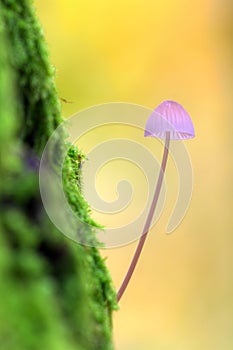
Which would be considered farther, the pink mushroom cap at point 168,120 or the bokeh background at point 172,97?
the bokeh background at point 172,97

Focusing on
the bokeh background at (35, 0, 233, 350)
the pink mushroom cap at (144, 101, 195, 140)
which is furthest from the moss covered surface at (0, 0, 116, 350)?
the bokeh background at (35, 0, 233, 350)

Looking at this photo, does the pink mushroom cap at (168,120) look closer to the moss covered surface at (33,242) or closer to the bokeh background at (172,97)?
the moss covered surface at (33,242)

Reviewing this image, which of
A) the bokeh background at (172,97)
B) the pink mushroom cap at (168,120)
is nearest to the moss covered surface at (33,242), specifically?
the pink mushroom cap at (168,120)

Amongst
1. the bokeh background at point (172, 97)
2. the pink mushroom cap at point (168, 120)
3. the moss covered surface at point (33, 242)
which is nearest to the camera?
the moss covered surface at point (33, 242)

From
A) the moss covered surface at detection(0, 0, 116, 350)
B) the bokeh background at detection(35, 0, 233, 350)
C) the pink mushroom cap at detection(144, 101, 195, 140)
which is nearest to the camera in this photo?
the moss covered surface at detection(0, 0, 116, 350)

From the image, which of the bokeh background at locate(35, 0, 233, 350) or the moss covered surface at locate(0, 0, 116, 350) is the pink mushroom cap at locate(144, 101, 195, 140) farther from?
the bokeh background at locate(35, 0, 233, 350)

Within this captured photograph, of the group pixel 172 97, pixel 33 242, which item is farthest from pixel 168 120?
pixel 172 97
